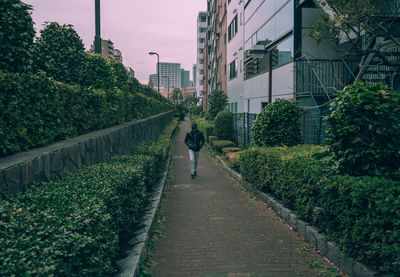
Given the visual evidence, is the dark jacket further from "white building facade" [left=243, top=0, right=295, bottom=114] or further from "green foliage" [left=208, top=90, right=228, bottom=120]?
"green foliage" [left=208, top=90, right=228, bottom=120]

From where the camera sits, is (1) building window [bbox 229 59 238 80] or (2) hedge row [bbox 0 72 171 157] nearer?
(2) hedge row [bbox 0 72 171 157]

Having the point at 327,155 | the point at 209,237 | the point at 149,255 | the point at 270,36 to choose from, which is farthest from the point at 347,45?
the point at 149,255

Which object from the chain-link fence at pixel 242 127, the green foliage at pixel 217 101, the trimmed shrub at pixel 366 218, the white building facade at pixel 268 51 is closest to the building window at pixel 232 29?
the white building facade at pixel 268 51

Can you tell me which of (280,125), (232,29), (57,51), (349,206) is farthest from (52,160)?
(232,29)

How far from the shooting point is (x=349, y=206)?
396cm

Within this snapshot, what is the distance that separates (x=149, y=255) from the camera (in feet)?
15.8

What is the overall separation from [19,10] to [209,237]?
502cm

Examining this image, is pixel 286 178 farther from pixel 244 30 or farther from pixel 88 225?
pixel 244 30

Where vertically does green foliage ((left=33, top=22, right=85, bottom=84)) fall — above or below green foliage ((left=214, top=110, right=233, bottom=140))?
above

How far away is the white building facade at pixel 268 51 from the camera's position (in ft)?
42.0

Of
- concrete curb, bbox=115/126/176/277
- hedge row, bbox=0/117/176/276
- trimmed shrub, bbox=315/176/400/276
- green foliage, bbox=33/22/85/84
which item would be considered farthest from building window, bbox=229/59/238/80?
hedge row, bbox=0/117/176/276

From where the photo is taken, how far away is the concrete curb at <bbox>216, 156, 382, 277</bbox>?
3.76m

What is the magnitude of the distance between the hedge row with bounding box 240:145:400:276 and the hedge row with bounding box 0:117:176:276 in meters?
2.85

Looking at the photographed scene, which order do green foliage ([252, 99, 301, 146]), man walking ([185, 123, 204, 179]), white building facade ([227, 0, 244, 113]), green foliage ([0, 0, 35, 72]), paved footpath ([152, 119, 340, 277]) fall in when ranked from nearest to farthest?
1. paved footpath ([152, 119, 340, 277])
2. green foliage ([0, 0, 35, 72])
3. green foliage ([252, 99, 301, 146])
4. man walking ([185, 123, 204, 179])
5. white building facade ([227, 0, 244, 113])
